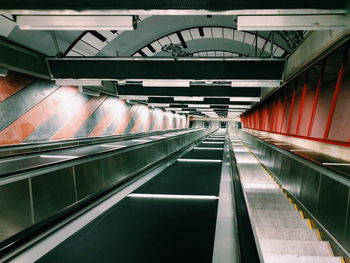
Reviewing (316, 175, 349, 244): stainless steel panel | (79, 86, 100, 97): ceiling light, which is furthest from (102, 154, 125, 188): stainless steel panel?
(79, 86, 100, 97): ceiling light

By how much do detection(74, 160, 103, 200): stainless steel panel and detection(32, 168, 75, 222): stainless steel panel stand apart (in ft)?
0.55

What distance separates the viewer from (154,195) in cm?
366

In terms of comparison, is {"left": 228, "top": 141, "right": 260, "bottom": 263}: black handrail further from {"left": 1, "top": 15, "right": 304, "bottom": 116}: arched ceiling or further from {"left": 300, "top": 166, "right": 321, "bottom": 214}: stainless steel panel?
{"left": 1, "top": 15, "right": 304, "bottom": 116}: arched ceiling

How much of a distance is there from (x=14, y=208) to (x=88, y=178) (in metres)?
1.45

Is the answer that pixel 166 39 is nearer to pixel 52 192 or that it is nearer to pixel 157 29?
pixel 157 29

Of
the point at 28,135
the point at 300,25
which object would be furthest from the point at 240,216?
the point at 28,135

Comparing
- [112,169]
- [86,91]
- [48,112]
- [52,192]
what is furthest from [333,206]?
[86,91]

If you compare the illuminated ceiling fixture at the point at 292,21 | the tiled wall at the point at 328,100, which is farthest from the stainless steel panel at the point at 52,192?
the tiled wall at the point at 328,100

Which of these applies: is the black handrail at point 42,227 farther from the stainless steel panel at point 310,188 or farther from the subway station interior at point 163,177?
the stainless steel panel at point 310,188

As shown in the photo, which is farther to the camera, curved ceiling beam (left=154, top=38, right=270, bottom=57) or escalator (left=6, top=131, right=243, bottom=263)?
curved ceiling beam (left=154, top=38, right=270, bottom=57)

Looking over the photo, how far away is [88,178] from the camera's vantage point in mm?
4055

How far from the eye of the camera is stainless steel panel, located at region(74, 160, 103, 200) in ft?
12.5

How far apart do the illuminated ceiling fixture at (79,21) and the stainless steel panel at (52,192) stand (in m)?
2.08
